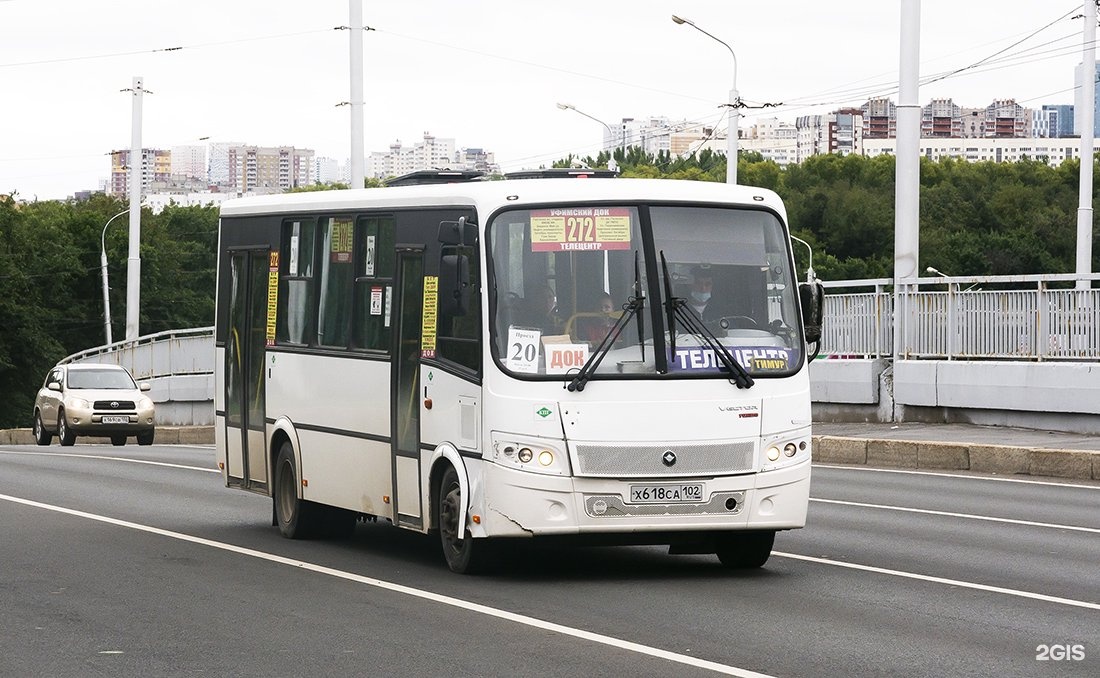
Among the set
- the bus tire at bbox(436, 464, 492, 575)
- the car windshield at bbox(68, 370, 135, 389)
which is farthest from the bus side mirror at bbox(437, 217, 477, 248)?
the car windshield at bbox(68, 370, 135, 389)

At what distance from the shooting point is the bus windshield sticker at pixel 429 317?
1260 cm

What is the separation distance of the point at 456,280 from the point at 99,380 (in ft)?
93.6

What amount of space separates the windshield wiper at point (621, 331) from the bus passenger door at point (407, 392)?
1.53 meters

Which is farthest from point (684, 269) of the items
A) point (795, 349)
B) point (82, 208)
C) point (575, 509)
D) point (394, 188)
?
point (82, 208)

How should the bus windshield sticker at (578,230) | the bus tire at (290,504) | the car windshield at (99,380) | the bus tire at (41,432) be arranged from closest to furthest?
the bus windshield sticker at (578,230) < the bus tire at (290,504) < the car windshield at (99,380) < the bus tire at (41,432)

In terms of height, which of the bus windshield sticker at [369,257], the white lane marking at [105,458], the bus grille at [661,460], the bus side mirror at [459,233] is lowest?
the white lane marking at [105,458]

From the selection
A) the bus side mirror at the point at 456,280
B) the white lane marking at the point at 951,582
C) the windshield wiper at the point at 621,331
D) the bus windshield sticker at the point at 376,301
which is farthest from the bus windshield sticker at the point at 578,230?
the white lane marking at the point at 951,582

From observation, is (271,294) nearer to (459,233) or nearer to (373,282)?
(373,282)

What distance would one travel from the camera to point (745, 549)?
1254 cm

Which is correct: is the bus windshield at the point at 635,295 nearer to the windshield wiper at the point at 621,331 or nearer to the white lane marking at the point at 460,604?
the windshield wiper at the point at 621,331

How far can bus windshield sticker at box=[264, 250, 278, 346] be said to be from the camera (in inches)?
606

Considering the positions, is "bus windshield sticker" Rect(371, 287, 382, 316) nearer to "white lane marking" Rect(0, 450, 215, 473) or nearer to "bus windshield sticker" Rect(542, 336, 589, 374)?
"bus windshield sticker" Rect(542, 336, 589, 374)

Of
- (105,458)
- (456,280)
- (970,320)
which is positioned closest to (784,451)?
(456,280)

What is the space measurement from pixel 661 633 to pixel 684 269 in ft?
10.7
